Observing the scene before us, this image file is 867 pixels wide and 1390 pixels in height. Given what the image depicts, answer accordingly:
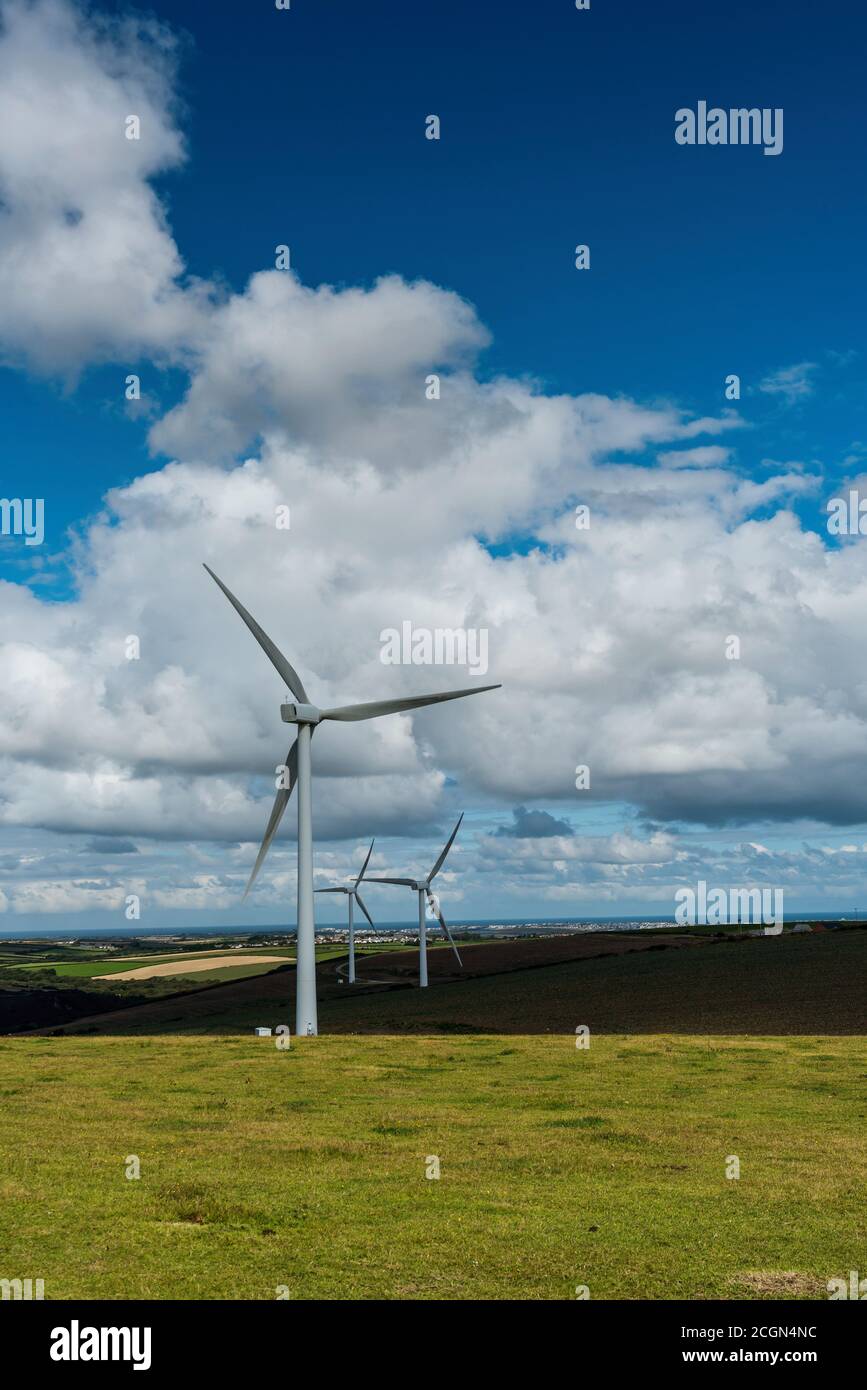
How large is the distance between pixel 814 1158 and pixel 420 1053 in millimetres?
23303

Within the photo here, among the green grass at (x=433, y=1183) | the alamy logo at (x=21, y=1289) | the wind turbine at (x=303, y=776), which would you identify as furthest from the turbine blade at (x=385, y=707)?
the alamy logo at (x=21, y=1289)

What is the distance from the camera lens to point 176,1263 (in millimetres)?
12891

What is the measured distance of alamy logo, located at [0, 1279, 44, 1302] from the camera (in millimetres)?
11539

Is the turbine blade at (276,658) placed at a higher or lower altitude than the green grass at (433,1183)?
higher

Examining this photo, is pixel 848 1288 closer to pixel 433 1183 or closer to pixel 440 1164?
pixel 433 1183

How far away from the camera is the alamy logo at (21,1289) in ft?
37.9

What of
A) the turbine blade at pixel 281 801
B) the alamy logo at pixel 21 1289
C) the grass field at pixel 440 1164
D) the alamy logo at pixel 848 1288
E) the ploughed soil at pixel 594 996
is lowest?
the ploughed soil at pixel 594 996
